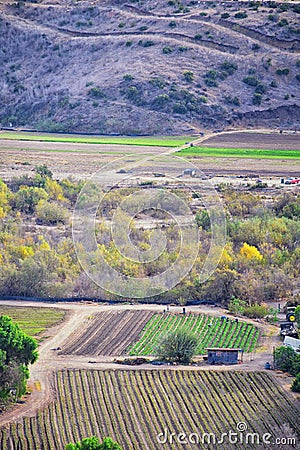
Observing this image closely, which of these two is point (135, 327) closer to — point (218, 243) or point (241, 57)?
point (218, 243)

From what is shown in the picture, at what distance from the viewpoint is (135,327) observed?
4675cm

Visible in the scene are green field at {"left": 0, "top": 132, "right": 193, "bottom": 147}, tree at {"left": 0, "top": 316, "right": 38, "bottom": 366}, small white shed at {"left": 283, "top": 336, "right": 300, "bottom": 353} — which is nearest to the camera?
tree at {"left": 0, "top": 316, "right": 38, "bottom": 366}

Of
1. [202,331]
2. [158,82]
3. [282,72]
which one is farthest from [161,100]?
[202,331]

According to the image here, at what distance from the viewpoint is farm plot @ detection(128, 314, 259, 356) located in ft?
144

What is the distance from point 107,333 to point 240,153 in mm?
43617

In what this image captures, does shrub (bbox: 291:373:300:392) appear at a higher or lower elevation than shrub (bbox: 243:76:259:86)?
lower

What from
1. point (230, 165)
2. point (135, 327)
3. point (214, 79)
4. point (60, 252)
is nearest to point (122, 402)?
point (135, 327)

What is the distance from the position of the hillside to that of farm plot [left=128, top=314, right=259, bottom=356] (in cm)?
4960

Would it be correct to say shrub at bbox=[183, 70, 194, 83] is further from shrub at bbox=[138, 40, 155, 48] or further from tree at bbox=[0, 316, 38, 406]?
tree at bbox=[0, 316, 38, 406]

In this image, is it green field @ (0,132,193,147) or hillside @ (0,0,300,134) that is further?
hillside @ (0,0,300,134)

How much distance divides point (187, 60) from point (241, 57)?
5.63 meters

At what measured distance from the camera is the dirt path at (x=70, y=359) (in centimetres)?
3619

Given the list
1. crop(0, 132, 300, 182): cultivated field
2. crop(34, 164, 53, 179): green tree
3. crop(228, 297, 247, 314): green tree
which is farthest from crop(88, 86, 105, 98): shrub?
crop(228, 297, 247, 314): green tree

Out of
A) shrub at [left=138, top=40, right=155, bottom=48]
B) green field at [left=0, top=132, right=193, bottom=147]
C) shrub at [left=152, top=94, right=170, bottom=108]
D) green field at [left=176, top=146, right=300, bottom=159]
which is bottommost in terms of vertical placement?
green field at [left=176, top=146, right=300, bottom=159]
